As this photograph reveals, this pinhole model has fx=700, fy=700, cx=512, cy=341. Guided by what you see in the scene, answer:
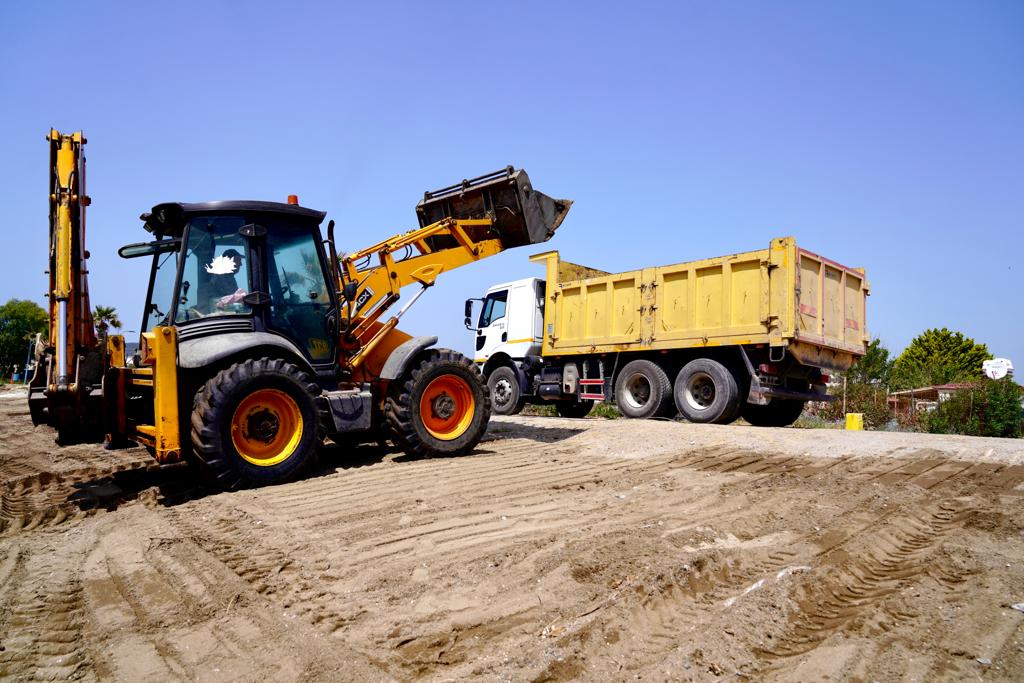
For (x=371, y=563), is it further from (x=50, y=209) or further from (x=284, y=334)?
(x=50, y=209)

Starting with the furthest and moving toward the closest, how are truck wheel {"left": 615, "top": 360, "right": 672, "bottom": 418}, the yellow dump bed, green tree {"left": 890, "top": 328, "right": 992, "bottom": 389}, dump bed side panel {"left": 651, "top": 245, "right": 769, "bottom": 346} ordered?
green tree {"left": 890, "top": 328, "right": 992, "bottom": 389} → truck wheel {"left": 615, "top": 360, "right": 672, "bottom": 418} → dump bed side panel {"left": 651, "top": 245, "right": 769, "bottom": 346} → the yellow dump bed

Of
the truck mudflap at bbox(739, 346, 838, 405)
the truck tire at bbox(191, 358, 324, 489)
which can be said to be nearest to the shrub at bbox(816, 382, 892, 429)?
the truck mudflap at bbox(739, 346, 838, 405)

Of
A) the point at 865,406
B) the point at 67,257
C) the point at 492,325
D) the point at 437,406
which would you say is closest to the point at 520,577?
the point at 437,406

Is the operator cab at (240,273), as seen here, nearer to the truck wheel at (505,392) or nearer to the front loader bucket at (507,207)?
the front loader bucket at (507,207)

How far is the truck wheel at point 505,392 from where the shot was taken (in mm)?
14852

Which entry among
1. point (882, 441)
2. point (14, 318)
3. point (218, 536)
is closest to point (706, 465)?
point (882, 441)

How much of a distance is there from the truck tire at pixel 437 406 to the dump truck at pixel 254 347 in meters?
0.02

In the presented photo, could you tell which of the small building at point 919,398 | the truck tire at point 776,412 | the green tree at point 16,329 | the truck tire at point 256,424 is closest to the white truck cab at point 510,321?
the truck tire at point 776,412

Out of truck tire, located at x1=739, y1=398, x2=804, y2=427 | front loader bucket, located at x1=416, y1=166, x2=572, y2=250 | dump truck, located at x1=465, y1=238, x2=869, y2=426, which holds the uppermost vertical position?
front loader bucket, located at x1=416, y1=166, x2=572, y2=250

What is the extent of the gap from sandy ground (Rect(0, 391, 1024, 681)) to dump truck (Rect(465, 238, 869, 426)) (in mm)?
4713

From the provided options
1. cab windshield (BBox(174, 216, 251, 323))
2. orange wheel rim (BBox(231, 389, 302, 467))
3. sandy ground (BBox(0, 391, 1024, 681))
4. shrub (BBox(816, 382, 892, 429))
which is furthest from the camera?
shrub (BBox(816, 382, 892, 429))

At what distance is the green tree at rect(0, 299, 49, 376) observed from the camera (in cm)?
4569

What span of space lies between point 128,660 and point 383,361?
503cm

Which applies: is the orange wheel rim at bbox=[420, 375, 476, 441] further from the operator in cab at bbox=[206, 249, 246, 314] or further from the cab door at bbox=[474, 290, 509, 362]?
the cab door at bbox=[474, 290, 509, 362]
